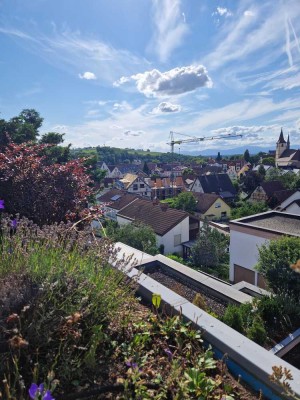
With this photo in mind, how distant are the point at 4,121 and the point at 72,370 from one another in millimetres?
20737

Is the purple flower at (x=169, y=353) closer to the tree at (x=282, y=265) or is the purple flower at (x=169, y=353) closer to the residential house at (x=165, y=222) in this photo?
the tree at (x=282, y=265)

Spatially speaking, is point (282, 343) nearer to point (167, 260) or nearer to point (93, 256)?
point (167, 260)

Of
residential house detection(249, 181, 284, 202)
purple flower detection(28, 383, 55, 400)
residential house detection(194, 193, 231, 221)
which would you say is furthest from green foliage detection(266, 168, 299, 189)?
purple flower detection(28, 383, 55, 400)

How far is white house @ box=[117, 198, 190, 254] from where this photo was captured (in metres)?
20.0

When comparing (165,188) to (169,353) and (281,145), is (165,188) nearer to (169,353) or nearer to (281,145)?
(281,145)

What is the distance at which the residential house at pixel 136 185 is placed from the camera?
41.9 meters

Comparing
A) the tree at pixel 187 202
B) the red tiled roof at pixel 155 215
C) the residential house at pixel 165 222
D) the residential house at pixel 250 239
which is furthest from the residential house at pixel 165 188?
the residential house at pixel 250 239

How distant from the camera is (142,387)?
122cm

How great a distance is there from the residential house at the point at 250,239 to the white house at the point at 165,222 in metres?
8.91

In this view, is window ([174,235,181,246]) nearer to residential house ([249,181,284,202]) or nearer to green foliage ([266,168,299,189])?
residential house ([249,181,284,202])

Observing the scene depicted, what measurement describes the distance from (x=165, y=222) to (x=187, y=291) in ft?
57.3

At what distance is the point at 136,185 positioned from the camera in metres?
42.2

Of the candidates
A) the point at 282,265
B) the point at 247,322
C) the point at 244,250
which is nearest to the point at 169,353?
the point at 247,322

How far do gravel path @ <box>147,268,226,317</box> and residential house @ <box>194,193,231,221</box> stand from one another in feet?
92.7
